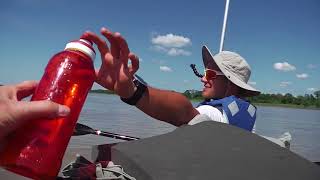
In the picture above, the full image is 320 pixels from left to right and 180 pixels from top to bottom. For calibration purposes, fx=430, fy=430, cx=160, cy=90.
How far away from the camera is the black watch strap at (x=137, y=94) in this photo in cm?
179

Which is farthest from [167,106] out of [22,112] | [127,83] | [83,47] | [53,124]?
[22,112]

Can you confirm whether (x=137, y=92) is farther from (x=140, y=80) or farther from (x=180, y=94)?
(x=180, y=94)

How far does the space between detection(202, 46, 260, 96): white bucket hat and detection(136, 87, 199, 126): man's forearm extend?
1075 mm

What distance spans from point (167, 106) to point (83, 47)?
0.90 meters

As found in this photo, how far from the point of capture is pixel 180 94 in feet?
6.97

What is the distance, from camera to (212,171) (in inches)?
50.2

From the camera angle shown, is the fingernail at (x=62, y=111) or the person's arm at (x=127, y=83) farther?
the person's arm at (x=127, y=83)

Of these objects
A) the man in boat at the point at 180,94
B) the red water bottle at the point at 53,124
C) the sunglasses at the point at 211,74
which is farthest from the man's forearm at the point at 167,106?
the sunglasses at the point at 211,74

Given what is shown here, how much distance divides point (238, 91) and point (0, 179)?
1.83 meters

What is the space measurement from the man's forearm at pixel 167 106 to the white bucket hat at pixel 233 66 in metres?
1.08

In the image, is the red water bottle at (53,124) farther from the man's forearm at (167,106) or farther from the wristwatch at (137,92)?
the man's forearm at (167,106)

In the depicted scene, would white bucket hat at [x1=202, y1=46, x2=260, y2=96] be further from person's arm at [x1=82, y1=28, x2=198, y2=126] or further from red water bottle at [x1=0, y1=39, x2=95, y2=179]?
red water bottle at [x1=0, y1=39, x2=95, y2=179]

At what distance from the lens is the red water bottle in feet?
3.52

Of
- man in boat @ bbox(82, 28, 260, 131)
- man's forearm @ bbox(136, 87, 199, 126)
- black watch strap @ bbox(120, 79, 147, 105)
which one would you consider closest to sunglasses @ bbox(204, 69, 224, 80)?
man in boat @ bbox(82, 28, 260, 131)
